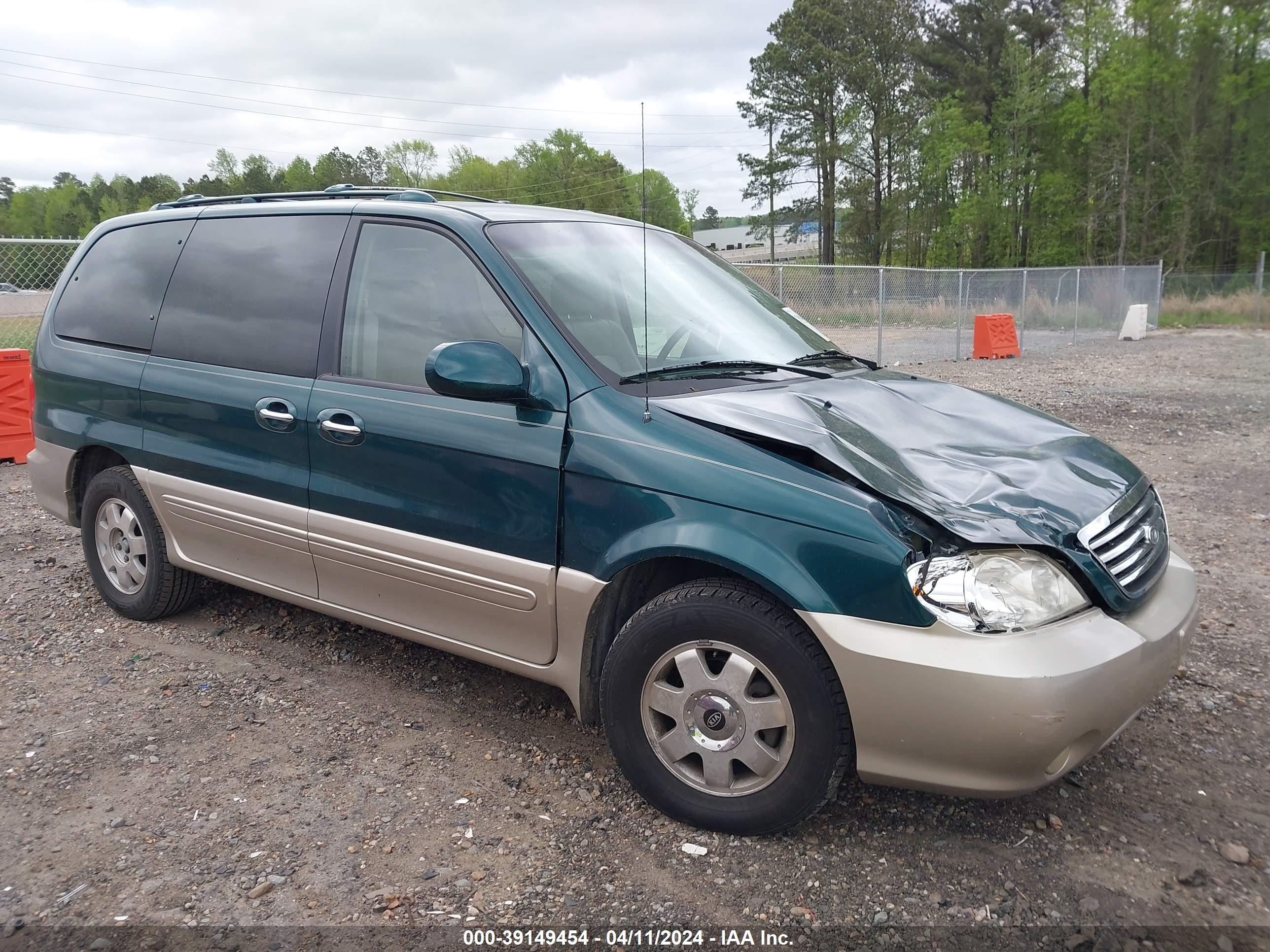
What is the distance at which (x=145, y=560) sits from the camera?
14.8ft

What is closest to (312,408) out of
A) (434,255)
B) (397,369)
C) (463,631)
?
(397,369)

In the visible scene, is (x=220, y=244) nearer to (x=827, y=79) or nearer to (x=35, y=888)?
(x=35, y=888)

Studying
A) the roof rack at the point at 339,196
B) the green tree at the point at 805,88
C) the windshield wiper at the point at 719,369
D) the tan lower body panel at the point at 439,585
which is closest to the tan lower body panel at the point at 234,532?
the tan lower body panel at the point at 439,585

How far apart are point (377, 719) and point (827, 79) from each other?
172ft

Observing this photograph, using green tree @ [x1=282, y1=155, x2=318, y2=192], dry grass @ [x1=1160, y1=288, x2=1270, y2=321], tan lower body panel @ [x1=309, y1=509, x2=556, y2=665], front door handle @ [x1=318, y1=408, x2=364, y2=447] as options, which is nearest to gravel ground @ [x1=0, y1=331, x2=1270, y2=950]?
tan lower body panel @ [x1=309, y1=509, x2=556, y2=665]

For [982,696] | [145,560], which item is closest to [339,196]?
[145,560]

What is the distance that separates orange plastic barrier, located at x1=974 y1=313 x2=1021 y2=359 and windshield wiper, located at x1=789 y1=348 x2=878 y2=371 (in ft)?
51.7

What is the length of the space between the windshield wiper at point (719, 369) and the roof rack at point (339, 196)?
107 centimetres

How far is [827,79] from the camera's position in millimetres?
49906

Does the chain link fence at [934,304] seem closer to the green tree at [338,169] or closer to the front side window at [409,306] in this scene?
the front side window at [409,306]

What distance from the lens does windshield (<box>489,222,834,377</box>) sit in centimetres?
322

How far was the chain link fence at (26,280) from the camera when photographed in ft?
31.8

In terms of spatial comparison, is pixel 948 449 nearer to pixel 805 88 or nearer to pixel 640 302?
pixel 640 302

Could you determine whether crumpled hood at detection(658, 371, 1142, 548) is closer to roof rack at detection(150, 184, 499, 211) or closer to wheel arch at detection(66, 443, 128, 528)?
roof rack at detection(150, 184, 499, 211)
